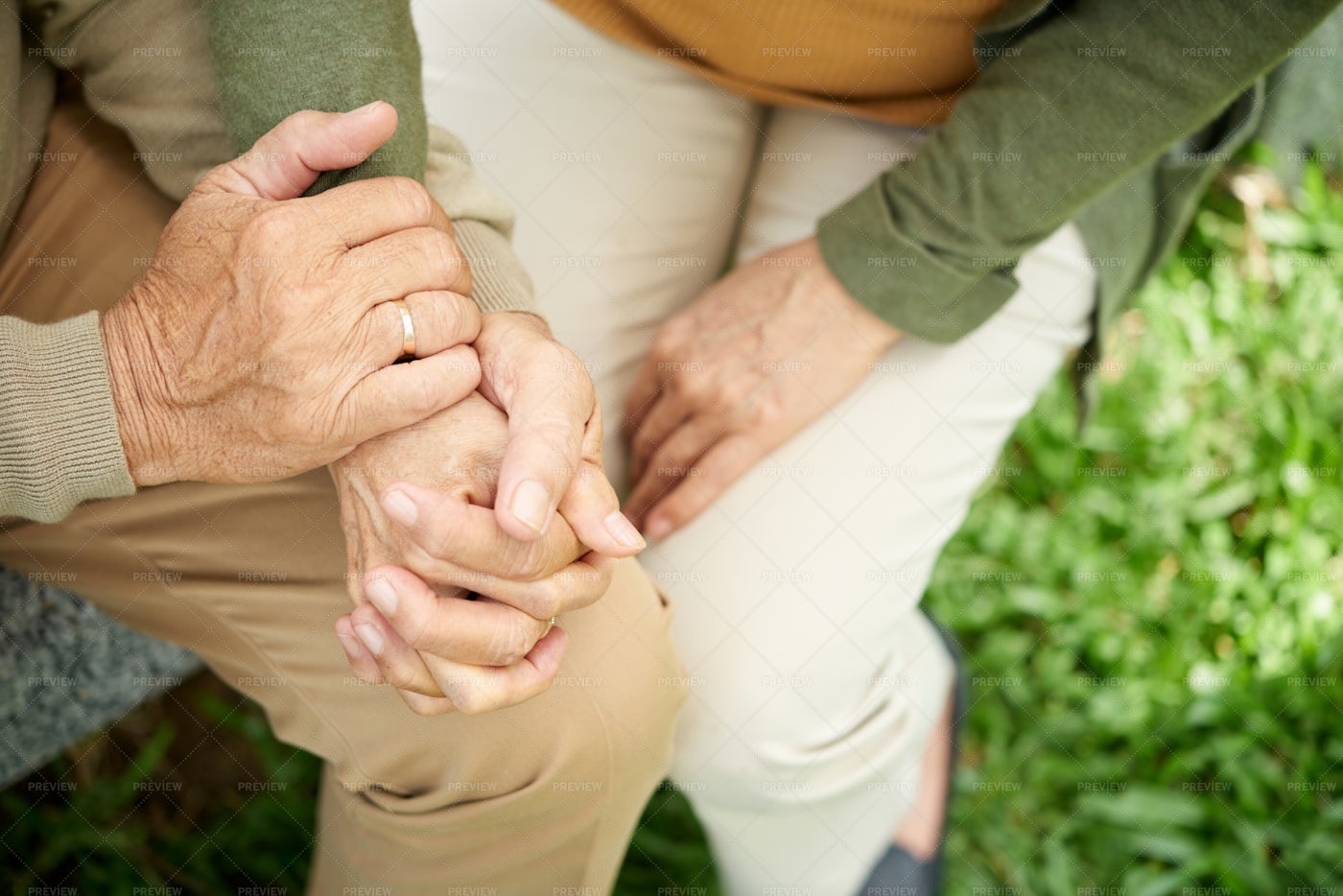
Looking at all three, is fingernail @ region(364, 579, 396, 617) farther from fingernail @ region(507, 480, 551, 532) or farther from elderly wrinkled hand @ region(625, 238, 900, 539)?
elderly wrinkled hand @ region(625, 238, 900, 539)

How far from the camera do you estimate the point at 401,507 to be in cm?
97

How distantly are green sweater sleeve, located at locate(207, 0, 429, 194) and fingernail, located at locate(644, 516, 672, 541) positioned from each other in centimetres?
61

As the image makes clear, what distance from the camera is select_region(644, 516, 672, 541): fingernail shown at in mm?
1438

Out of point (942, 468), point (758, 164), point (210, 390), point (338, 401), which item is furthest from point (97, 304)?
point (942, 468)

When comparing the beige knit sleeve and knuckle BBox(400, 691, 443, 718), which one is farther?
the beige knit sleeve

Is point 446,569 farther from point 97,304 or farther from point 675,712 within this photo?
point 97,304

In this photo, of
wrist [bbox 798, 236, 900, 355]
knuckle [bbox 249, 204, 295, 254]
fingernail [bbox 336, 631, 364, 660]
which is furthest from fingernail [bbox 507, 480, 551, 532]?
wrist [bbox 798, 236, 900, 355]

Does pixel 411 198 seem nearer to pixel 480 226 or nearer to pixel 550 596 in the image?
pixel 480 226

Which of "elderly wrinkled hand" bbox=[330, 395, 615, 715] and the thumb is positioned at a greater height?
the thumb

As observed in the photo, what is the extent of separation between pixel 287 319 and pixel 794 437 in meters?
0.75

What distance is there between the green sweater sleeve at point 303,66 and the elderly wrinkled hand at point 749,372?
1.71 ft

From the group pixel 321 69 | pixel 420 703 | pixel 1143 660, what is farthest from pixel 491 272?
pixel 1143 660

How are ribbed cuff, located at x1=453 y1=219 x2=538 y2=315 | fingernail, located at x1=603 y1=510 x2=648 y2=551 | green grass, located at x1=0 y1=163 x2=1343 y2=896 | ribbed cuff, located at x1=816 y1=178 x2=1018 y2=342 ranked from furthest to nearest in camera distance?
green grass, located at x1=0 y1=163 x2=1343 y2=896, ribbed cuff, located at x1=816 y1=178 x2=1018 y2=342, ribbed cuff, located at x1=453 y1=219 x2=538 y2=315, fingernail, located at x1=603 y1=510 x2=648 y2=551

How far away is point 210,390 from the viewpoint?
1.02 metres
